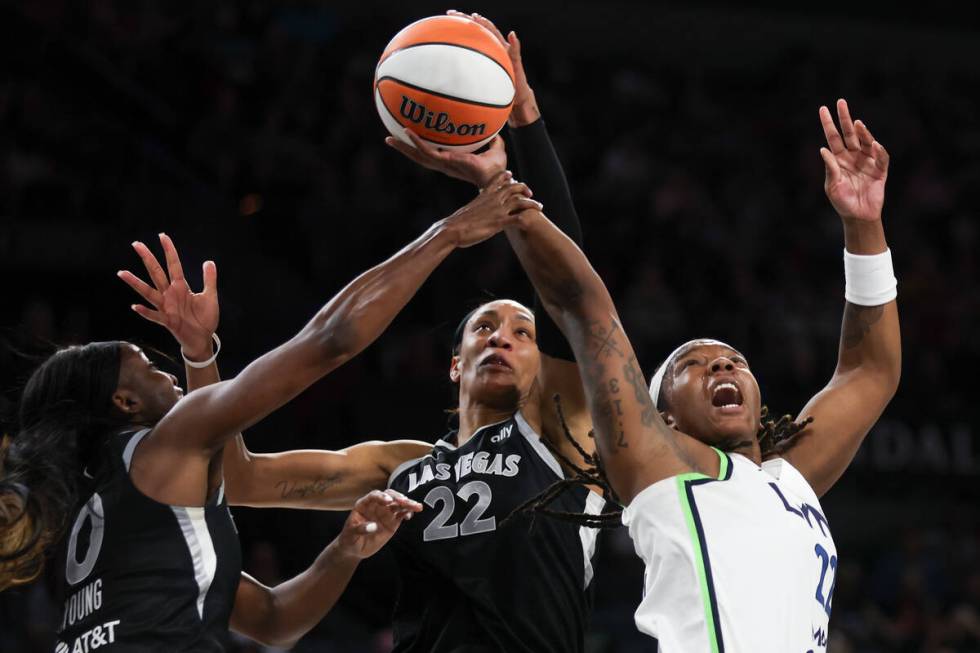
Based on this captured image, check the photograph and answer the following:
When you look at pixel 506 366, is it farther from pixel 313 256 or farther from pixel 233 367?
pixel 313 256

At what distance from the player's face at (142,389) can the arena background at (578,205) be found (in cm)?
73

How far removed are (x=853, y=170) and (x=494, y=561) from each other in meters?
1.62

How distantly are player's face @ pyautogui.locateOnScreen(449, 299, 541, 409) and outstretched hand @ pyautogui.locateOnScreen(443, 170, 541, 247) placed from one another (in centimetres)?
87

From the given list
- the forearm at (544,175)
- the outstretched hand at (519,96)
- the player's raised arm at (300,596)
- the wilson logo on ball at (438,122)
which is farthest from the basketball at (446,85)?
the player's raised arm at (300,596)

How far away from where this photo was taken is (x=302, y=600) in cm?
359

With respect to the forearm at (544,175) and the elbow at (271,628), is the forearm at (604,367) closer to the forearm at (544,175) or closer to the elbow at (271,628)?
the forearm at (544,175)

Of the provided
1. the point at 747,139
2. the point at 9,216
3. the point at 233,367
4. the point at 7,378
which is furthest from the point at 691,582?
the point at 747,139

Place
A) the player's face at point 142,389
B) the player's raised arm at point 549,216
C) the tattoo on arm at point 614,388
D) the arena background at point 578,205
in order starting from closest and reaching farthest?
the tattoo on arm at point 614,388
the player's face at point 142,389
the player's raised arm at point 549,216
the arena background at point 578,205

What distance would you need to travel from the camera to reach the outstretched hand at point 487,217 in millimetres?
3027

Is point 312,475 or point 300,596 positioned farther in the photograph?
point 312,475

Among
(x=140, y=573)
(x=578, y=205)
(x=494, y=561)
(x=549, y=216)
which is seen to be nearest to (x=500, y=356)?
(x=549, y=216)

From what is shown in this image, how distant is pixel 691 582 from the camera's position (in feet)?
9.14

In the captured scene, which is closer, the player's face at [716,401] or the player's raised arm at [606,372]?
the player's raised arm at [606,372]

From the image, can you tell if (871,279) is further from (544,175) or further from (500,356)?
(500,356)
